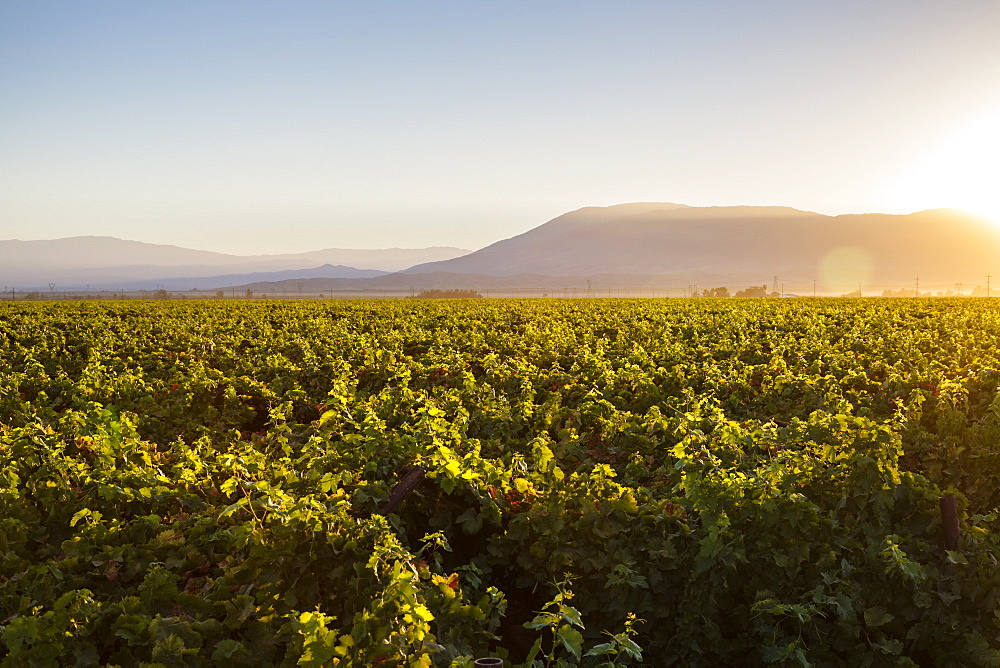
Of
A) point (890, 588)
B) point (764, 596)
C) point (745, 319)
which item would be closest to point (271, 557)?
point (764, 596)

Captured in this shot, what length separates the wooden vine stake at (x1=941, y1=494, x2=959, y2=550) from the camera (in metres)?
6.60

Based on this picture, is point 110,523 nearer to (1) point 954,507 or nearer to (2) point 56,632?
(2) point 56,632

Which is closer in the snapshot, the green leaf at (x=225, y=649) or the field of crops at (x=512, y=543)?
the green leaf at (x=225, y=649)

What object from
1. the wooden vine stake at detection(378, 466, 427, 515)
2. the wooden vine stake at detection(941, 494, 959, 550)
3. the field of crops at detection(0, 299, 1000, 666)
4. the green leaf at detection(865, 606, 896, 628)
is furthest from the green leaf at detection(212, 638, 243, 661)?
the wooden vine stake at detection(941, 494, 959, 550)

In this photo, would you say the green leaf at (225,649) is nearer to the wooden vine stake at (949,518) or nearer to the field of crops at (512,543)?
the field of crops at (512,543)

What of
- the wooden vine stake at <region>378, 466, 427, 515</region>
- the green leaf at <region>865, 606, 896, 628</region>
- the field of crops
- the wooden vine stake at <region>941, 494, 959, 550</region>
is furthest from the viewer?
the wooden vine stake at <region>378, 466, 427, 515</region>

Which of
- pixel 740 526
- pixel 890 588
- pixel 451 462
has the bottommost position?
pixel 890 588

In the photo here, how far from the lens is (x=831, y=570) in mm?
6312

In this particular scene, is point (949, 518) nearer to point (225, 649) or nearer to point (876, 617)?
point (876, 617)

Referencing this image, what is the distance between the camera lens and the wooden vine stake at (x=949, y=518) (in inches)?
260

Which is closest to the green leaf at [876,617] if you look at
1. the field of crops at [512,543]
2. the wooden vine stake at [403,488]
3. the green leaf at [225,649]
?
the field of crops at [512,543]

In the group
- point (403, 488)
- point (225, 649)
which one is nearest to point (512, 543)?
point (403, 488)

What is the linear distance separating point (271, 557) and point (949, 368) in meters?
12.0

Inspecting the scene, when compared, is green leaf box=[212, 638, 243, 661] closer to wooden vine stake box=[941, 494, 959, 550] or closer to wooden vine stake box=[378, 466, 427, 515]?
wooden vine stake box=[378, 466, 427, 515]
